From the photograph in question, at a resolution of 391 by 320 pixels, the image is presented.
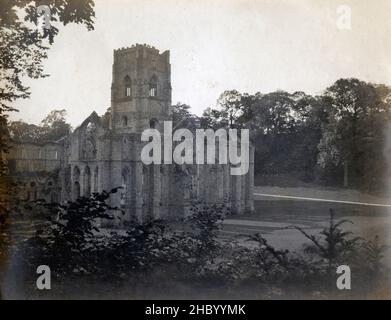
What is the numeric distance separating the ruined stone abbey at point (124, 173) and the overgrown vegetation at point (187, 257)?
647 mm

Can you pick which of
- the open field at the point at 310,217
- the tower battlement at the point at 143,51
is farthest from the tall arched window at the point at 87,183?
the open field at the point at 310,217

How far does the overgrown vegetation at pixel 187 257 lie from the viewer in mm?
6355

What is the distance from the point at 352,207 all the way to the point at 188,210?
3130mm

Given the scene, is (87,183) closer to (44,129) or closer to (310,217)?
(44,129)

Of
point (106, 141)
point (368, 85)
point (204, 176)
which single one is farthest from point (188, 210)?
point (368, 85)

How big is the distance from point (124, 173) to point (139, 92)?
4040 millimetres

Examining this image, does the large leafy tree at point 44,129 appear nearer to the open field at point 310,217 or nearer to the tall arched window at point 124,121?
the tall arched window at point 124,121

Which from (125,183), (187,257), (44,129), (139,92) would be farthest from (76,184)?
(139,92)

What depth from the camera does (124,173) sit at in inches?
313

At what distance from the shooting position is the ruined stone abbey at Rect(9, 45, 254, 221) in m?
7.11

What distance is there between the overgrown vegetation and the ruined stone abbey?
0.65 m

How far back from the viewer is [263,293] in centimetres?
634

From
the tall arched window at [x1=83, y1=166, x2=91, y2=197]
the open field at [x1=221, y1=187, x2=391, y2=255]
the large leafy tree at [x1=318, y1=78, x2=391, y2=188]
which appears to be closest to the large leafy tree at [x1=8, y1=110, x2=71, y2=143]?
the tall arched window at [x1=83, y1=166, x2=91, y2=197]

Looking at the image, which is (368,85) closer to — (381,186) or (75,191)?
(381,186)
